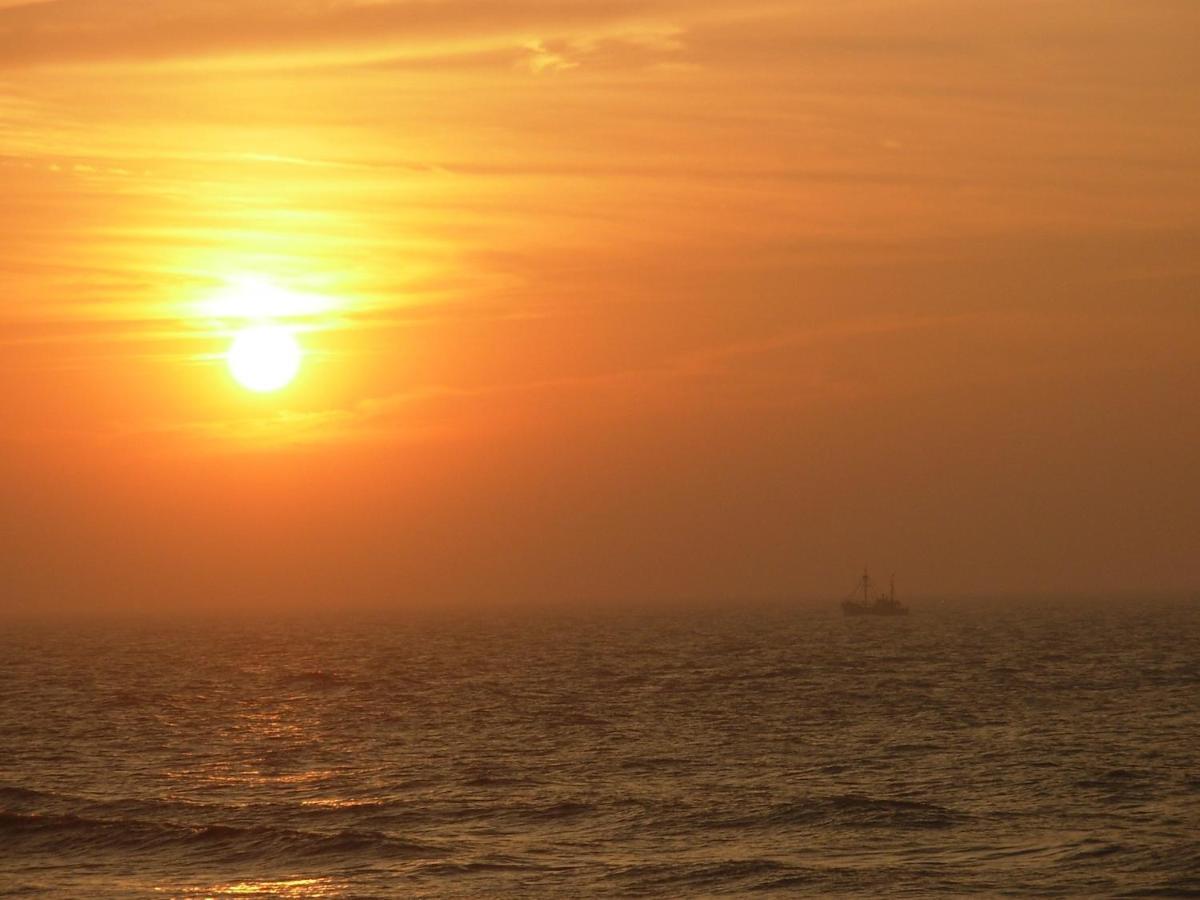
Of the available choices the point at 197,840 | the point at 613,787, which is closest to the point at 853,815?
the point at 613,787

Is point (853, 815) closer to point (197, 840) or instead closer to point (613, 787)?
point (613, 787)

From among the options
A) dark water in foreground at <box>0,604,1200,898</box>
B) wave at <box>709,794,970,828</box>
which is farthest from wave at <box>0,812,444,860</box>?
wave at <box>709,794,970,828</box>

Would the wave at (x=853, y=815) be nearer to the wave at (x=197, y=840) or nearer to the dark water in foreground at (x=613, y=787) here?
the dark water in foreground at (x=613, y=787)

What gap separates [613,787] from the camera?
5869cm

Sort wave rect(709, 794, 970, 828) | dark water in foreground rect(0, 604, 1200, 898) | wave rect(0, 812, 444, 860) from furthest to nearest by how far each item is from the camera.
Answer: wave rect(709, 794, 970, 828)
wave rect(0, 812, 444, 860)
dark water in foreground rect(0, 604, 1200, 898)

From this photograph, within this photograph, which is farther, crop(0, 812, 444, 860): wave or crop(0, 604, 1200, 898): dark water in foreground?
crop(0, 812, 444, 860): wave

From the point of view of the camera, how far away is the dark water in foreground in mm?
44219

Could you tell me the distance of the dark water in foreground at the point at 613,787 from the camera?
44219 millimetres

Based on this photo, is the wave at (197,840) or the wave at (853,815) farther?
the wave at (853,815)

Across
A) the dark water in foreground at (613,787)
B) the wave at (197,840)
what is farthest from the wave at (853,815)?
the wave at (197,840)

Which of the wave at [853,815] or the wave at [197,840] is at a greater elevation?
the wave at [197,840]

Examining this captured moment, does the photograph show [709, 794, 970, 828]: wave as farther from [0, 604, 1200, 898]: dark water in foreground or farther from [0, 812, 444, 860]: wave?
[0, 812, 444, 860]: wave

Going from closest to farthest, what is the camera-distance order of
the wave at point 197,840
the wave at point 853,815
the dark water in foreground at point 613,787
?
the dark water in foreground at point 613,787 < the wave at point 197,840 < the wave at point 853,815

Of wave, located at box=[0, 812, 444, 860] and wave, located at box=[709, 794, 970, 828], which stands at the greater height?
wave, located at box=[0, 812, 444, 860]
